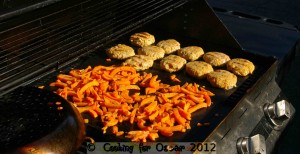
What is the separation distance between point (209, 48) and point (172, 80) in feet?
3.17

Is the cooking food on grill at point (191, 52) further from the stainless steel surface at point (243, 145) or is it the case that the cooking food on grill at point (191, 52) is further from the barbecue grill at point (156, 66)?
the stainless steel surface at point (243, 145)

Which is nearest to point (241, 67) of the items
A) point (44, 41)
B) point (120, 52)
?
point (120, 52)

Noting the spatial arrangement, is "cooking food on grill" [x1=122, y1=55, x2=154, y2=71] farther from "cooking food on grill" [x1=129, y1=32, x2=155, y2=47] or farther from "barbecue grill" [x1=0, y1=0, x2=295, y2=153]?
"cooking food on grill" [x1=129, y1=32, x2=155, y2=47]

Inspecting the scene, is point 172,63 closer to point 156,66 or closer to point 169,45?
point 156,66

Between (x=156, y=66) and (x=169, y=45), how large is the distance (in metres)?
0.43

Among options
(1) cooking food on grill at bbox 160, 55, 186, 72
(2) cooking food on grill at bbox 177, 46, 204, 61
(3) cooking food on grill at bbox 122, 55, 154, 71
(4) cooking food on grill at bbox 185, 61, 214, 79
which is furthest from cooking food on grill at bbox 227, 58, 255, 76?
(3) cooking food on grill at bbox 122, 55, 154, 71

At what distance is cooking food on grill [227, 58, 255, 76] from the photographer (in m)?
4.14

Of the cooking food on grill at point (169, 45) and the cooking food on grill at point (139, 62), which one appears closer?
the cooking food on grill at point (139, 62)

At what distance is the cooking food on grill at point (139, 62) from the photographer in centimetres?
418

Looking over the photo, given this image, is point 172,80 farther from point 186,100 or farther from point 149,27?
point 149,27

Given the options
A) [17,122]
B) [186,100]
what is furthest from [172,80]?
[17,122]

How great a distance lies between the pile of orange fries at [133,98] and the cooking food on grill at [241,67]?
1.87 ft

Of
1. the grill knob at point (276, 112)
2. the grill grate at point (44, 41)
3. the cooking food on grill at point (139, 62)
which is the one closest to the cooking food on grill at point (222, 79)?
the grill knob at point (276, 112)

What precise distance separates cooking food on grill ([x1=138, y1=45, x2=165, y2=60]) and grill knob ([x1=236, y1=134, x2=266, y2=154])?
1.62 metres
